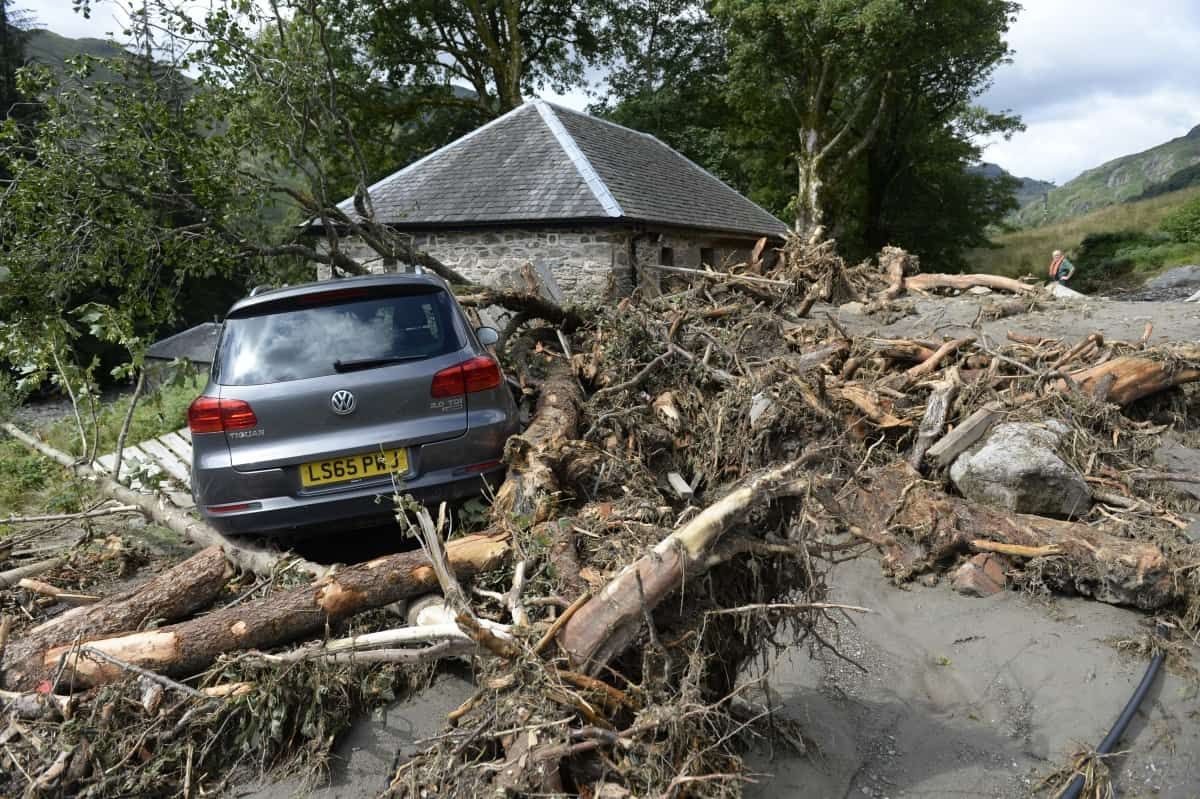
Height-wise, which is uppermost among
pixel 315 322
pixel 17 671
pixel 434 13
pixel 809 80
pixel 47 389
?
pixel 434 13

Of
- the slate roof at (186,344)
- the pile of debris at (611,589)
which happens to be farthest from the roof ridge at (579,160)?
the slate roof at (186,344)

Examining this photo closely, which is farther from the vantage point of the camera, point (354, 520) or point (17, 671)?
point (354, 520)

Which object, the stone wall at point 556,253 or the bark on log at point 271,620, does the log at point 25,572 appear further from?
the stone wall at point 556,253

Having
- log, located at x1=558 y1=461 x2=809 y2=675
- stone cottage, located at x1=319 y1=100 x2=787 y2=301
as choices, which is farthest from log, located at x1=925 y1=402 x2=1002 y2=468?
stone cottage, located at x1=319 y1=100 x2=787 y2=301

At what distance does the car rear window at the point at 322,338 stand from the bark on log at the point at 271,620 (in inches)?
51.7

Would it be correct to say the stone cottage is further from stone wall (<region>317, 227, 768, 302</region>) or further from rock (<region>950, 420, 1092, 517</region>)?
rock (<region>950, 420, 1092, 517</region>)

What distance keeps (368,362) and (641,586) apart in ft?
8.00

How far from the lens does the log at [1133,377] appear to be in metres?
7.60

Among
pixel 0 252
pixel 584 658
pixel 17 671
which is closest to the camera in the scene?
pixel 584 658

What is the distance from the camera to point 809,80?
24.2 meters

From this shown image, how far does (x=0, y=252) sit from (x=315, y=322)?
24.0ft

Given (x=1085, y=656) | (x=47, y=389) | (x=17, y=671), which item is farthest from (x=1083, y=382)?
(x=47, y=389)

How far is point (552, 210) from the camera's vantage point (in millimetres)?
13789

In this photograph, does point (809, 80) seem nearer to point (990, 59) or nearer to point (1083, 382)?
point (990, 59)
